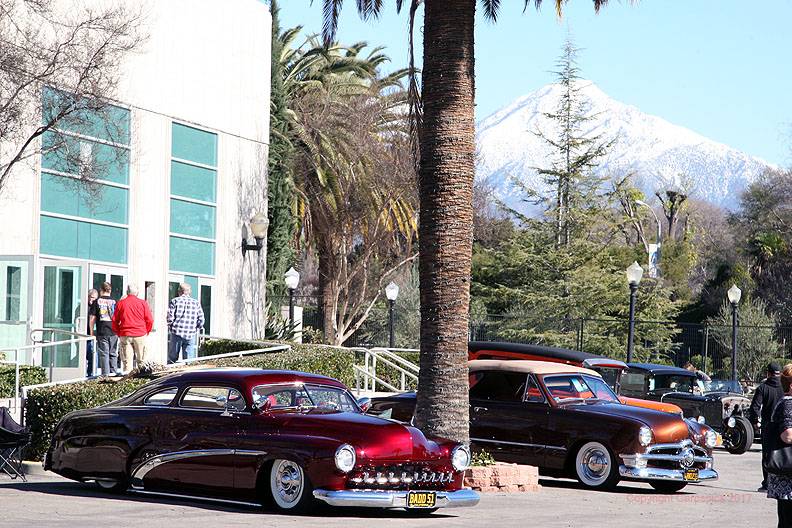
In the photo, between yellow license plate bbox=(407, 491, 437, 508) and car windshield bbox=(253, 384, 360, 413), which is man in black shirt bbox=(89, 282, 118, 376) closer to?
car windshield bbox=(253, 384, 360, 413)

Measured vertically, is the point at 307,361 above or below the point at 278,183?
below

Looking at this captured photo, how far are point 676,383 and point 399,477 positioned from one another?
14.6 metres

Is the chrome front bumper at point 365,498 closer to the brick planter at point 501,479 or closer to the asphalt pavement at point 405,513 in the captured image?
the asphalt pavement at point 405,513

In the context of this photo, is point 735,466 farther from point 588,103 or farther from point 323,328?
point 588,103

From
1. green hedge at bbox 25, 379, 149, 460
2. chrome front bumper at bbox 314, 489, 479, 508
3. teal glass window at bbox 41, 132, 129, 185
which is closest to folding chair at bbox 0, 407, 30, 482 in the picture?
green hedge at bbox 25, 379, 149, 460

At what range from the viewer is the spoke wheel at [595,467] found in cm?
1681

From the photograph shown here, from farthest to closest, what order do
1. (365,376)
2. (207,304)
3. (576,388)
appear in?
1. (207,304)
2. (365,376)
3. (576,388)

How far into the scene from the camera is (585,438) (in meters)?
17.0

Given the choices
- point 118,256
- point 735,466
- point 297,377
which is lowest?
point 735,466

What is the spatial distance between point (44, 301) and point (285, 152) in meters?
14.4

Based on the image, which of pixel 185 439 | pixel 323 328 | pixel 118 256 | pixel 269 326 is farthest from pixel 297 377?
pixel 323 328

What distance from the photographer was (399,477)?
12.4 meters

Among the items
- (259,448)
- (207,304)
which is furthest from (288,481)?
(207,304)

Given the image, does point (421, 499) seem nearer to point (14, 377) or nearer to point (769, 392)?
point (769, 392)
